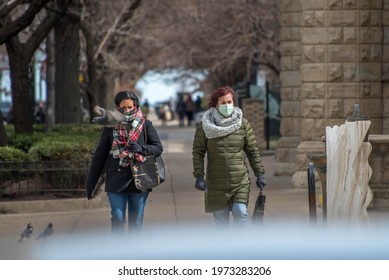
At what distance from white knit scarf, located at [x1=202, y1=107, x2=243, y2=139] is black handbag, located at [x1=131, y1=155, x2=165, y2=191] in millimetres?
623

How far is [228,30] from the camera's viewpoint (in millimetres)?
47250

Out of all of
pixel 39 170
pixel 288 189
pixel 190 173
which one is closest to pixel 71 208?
pixel 39 170

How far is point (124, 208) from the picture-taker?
12.3 metres

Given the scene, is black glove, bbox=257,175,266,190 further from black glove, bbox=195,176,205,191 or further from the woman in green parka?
black glove, bbox=195,176,205,191

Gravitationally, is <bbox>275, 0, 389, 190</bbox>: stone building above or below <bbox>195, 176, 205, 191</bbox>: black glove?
above

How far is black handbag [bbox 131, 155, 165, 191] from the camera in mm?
12047

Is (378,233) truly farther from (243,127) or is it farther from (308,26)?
(308,26)

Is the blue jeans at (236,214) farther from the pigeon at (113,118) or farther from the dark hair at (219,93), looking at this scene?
the pigeon at (113,118)

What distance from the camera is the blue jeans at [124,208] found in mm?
12211

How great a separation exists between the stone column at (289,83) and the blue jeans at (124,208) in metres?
12.0

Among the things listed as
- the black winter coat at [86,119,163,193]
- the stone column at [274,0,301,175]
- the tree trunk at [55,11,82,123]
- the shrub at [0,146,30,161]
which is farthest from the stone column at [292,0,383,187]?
the tree trunk at [55,11,82,123]

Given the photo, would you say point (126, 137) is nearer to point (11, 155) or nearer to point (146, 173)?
point (146, 173)

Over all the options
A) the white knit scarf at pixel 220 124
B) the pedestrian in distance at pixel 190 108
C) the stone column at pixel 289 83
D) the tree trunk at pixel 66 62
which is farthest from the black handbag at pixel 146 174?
the pedestrian in distance at pixel 190 108
